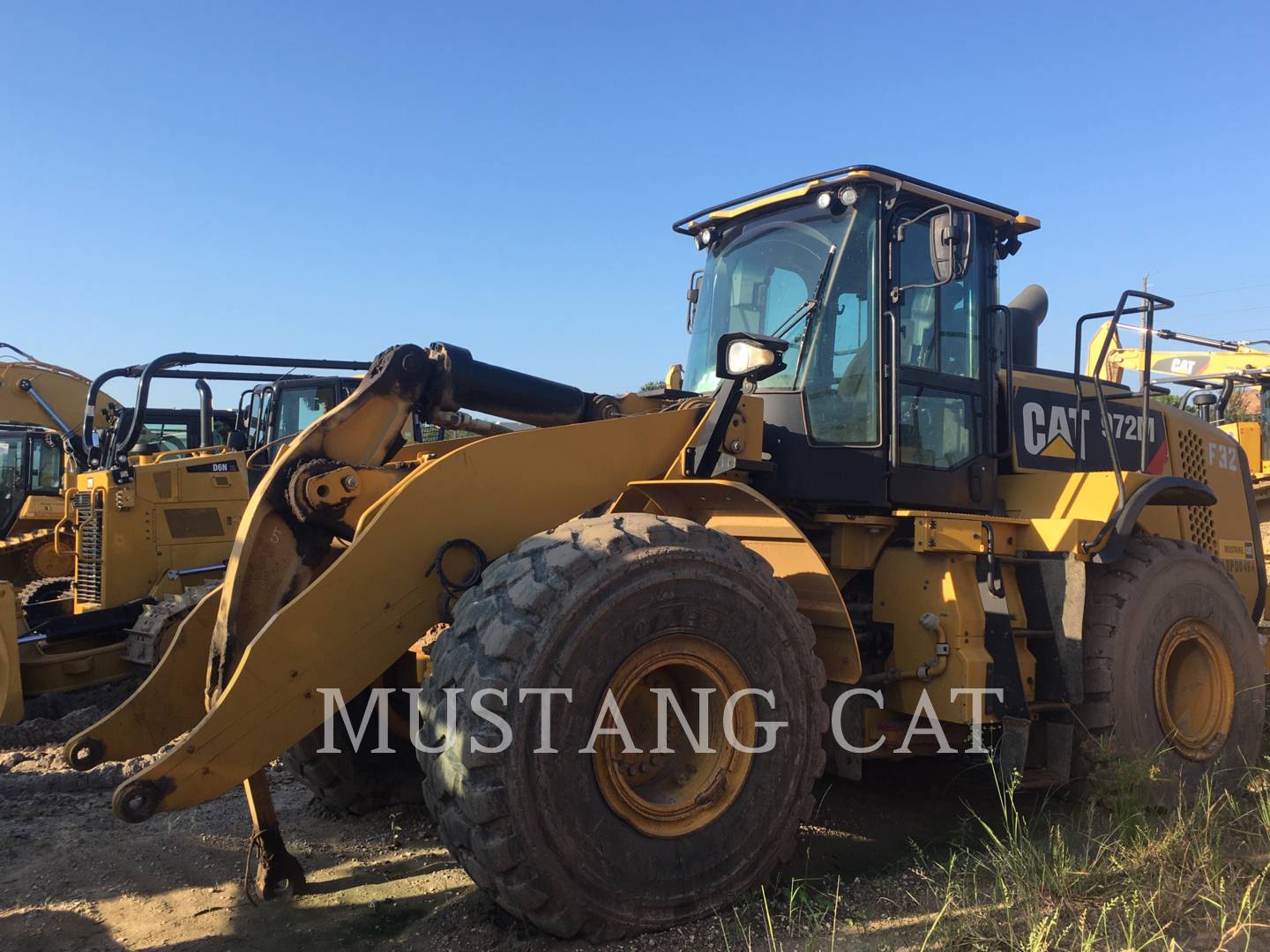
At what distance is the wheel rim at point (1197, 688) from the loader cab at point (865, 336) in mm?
1281

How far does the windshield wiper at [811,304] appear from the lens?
4.95 m

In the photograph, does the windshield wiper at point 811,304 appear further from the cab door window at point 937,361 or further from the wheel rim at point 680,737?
the wheel rim at point 680,737

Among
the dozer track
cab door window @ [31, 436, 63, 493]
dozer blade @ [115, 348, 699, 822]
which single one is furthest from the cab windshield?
cab door window @ [31, 436, 63, 493]

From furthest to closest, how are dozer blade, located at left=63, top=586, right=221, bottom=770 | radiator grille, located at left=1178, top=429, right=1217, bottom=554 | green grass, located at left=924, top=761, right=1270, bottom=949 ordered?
1. radiator grille, located at left=1178, top=429, right=1217, bottom=554
2. dozer blade, located at left=63, top=586, right=221, bottom=770
3. green grass, located at left=924, top=761, right=1270, bottom=949

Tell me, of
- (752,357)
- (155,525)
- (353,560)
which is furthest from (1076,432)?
(155,525)

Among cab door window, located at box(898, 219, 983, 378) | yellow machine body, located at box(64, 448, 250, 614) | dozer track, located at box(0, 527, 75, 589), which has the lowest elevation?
dozer track, located at box(0, 527, 75, 589)

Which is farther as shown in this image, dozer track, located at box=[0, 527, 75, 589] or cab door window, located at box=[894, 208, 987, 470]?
dozer track, located at box=[0, 527, 75, 589]

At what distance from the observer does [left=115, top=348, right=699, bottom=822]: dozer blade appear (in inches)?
129

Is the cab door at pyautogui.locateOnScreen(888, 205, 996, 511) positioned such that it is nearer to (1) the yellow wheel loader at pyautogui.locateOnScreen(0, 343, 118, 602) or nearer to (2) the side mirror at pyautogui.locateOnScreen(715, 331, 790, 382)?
(2) the side mirror at pyautogui.locateOnScreen(715, 331, 790, 382)

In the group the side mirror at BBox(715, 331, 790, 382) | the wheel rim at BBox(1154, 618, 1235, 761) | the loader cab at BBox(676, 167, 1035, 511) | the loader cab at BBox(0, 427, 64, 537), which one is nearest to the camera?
the side mirror at BBox(715, 331, 790, 382)

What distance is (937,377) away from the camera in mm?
5191

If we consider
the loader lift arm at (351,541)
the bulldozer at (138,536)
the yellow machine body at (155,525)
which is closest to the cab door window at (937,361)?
the loader lift arm at (351,541)

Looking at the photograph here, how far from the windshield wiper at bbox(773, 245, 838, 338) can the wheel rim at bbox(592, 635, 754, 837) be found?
194 cm

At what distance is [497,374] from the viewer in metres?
4.45
